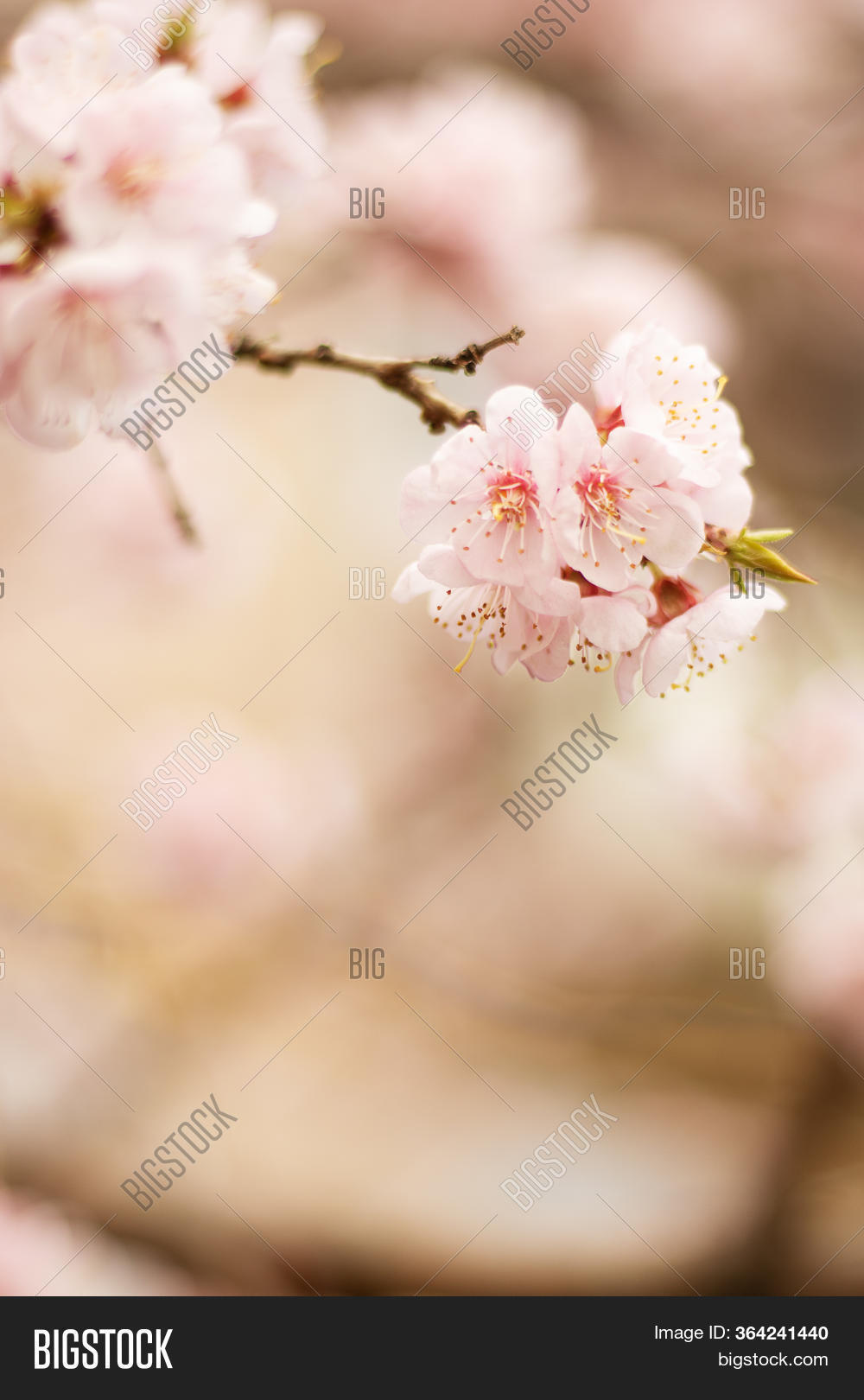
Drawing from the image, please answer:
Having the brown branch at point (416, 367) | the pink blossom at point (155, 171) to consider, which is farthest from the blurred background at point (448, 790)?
the pink blossom at point (155, 171)

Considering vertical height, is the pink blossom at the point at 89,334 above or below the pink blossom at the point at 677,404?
below

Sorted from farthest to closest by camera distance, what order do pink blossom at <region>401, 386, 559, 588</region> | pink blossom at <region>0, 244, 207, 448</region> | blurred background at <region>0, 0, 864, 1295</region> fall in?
blurred background at <region>0, 0, 864, 1295</region> → pink blossom at <region>401, 386, 559, 588</region> → pink blossom at <region>0, 244, 207, 448</region>

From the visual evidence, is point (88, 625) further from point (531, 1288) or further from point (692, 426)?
point (692, 426)

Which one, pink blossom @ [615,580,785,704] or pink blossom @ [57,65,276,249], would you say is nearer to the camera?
pink blossom @ [57,65,276,249]

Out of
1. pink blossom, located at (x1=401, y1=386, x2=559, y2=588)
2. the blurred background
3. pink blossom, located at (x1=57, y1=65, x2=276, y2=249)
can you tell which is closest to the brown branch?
pink blossom, located at (x1=401, y1=386, x2=559, y2=588)

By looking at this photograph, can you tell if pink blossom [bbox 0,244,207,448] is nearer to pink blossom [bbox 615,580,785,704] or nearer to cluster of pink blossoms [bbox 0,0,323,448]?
cluster of pink blossoms [bbox 0,0,323,448]

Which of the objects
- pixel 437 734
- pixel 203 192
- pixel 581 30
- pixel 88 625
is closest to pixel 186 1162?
pixel 437 734

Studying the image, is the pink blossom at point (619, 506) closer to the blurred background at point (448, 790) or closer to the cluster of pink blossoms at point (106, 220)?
the cluster of pink blossoms at point (106, 220)
